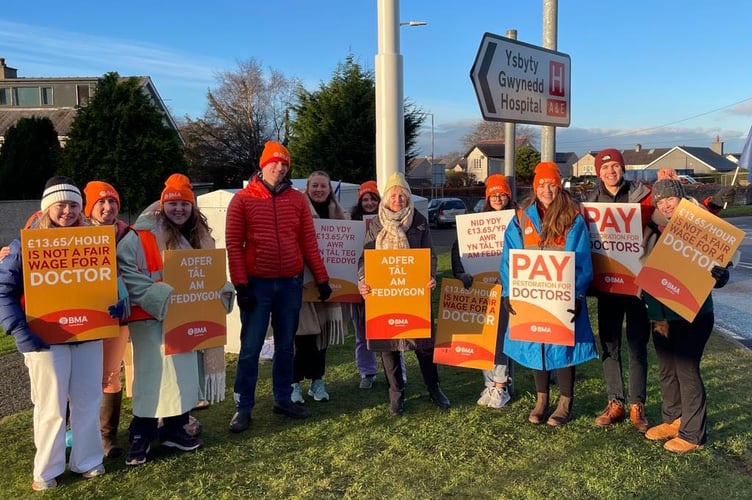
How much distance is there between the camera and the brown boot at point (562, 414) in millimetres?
4496

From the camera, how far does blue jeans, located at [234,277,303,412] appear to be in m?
4.57

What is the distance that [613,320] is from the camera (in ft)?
14.5

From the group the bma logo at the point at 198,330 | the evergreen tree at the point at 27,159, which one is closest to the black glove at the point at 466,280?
the bma logo at the point at 198,330

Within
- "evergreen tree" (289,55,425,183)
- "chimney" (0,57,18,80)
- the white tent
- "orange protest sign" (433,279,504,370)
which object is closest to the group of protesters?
"orange protest sign" (433,279,504,370)

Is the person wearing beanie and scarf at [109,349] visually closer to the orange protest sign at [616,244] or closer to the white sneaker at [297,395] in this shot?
the white sneaker at [297,395]

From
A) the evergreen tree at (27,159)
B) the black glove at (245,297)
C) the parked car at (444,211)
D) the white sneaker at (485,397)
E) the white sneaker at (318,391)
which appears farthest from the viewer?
the parked car at (444,211)

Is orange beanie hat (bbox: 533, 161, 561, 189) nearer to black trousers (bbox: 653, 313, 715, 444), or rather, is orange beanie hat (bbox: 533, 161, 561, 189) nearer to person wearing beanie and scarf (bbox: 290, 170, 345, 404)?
black trousers (bbox: 653, 313, 715, 444)

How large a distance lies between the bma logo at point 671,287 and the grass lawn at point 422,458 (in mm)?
1125

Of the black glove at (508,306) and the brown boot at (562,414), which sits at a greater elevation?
the black glove at (508,306)

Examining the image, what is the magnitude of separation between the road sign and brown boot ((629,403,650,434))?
2.43m

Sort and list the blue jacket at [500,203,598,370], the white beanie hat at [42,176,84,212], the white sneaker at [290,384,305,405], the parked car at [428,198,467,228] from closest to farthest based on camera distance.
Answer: the white beanie hat at [42,176,84,212], the blue jacket at [500,203,598,370], the white sneaker at [290,384,305,405], the parked car at [428,198,467,228]

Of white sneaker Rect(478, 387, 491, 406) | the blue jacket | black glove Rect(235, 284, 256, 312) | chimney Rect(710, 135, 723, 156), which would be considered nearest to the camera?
the blue jacket

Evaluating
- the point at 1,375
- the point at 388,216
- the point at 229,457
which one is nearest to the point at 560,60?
the point at 388,216

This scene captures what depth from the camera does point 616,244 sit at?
13.9 feet
